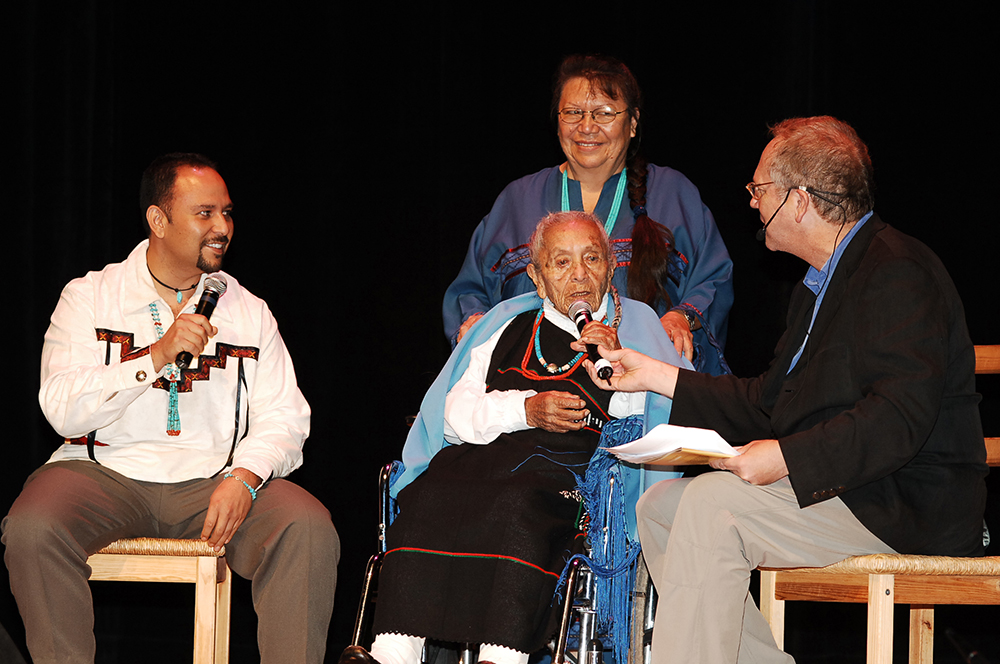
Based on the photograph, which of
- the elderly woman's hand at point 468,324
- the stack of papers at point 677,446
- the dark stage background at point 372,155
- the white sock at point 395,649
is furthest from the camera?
the dark stage background at point 372,155

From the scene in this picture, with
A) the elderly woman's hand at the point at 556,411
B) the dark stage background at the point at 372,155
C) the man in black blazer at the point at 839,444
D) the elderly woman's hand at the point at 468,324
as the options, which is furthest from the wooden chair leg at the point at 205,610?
the dark stage background at the point at 372,155

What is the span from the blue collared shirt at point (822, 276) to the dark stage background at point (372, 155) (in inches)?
54.3

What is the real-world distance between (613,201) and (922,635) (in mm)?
1738

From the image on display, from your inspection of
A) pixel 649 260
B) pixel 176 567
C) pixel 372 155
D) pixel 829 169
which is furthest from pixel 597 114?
pixel 176 567

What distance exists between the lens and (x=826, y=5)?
388cm

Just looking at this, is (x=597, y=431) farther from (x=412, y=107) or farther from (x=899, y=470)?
(x=412, y=107)

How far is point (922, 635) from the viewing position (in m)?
3.17

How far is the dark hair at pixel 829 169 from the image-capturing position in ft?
8.17

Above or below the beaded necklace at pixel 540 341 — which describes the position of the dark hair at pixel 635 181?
above

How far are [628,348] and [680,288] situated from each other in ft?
2.16

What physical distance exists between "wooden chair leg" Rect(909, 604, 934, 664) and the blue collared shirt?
1.17 meters

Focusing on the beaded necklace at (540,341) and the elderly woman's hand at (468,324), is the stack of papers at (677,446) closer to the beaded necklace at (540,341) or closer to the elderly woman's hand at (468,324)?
the beaded necklace at (540,341)

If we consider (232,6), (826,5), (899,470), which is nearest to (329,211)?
(232,6)

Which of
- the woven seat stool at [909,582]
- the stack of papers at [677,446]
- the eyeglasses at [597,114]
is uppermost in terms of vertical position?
the eyeglasses at [597,114]
